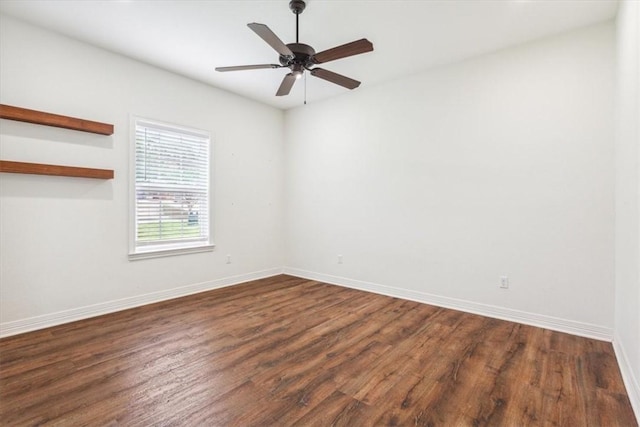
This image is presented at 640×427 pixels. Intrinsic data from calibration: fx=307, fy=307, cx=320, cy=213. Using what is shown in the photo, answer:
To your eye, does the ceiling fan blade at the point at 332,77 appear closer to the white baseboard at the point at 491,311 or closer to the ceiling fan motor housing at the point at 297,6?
the ceiling fan motor housing at the point at 297,6

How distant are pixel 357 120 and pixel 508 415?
3747 millimetres

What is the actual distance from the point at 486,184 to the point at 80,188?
434 cm

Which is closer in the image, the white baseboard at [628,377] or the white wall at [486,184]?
the white baseboard at [628,377]

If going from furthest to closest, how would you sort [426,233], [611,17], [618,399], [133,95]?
[426,233], [133,95], [611,17], [618,399]

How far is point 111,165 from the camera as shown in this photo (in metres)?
3.41

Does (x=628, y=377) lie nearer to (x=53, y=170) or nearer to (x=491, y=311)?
(x=491, y=311)

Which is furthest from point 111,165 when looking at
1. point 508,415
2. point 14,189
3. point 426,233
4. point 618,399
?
point 618,399

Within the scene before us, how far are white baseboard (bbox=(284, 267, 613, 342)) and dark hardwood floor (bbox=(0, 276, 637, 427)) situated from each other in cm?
12

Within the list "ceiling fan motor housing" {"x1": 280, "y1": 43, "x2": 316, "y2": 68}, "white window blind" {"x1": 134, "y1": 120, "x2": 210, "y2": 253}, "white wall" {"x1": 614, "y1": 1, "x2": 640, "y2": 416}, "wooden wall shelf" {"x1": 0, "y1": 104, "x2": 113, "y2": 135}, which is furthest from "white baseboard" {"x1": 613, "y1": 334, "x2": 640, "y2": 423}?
"wooden wall shelf" {"x1": 0, "y1": 104, "x2": 113, "y2": 135}

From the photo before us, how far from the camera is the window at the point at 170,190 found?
3709 millimetres

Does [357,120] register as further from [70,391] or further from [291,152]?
[70,391]

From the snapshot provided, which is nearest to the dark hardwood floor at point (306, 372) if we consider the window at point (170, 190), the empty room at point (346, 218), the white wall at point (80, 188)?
the empty room at point (346, 218)

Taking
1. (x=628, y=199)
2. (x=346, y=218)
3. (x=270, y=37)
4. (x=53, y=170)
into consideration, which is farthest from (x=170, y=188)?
(x=628, y=199)

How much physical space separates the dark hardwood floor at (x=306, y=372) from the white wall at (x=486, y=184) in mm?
475
